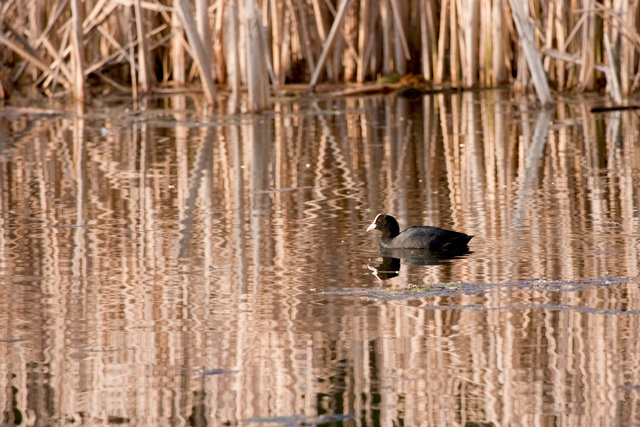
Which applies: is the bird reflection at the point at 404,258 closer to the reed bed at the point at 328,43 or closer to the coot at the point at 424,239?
the coot at the point at 424,239

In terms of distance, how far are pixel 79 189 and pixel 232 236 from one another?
8.28ft

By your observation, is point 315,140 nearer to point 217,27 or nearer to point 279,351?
point 217,27

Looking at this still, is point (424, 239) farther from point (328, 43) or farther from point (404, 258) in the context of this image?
point (328, 43)

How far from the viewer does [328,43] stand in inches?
598

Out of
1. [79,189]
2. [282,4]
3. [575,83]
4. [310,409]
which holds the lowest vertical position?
[310,409]

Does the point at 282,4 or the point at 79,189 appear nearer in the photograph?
the point at 79,189

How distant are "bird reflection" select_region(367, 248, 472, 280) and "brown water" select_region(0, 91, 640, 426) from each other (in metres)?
0.04

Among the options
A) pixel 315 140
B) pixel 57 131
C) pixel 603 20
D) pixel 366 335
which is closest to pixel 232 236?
pixel 366 335

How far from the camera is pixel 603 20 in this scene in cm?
1465

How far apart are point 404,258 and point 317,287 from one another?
101 cm

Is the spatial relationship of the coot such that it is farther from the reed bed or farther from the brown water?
the reed bed

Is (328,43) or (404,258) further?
(328,43)

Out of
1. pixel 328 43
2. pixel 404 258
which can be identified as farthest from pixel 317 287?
pixel 328 43

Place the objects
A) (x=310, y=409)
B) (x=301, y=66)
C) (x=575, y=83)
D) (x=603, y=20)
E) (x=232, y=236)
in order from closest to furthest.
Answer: (x=310, y=409)
(x=232, y=236)
(x=603, y=20)
(x=575, y=83)
(x=301, y=66)
